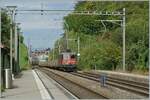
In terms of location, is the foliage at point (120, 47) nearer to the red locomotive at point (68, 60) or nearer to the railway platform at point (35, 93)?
the red locomotive at point (68, 60)

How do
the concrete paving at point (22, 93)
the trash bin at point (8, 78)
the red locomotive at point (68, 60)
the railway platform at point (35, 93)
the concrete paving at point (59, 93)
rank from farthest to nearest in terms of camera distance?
the red locomotive at point (68, 60) < the trash bin at point (8, 78) < the concrete paving at point (59, 93) < the railway platform at point (35, 93) < the concrete paving at point (22, 93)

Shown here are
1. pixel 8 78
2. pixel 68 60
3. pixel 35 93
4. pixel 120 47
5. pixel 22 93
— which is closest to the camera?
pixel 22 93

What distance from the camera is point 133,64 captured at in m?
65.4

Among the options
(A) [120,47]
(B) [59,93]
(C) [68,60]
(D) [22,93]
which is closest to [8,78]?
(D) [22,93]

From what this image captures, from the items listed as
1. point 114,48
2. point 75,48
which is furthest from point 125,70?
point 75,48

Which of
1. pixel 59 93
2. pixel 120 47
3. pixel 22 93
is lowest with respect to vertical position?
pixel 59 93

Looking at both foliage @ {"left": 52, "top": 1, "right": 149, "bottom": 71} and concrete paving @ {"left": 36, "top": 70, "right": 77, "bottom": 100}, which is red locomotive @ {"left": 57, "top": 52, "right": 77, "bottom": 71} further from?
concrete paving @ {"left": 36, "top": 70, "right": 77, "bottom": 100}

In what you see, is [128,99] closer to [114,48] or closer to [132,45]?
[132,45]

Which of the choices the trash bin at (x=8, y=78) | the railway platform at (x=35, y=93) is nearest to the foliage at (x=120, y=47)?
the railway platform at (x=35, y=93)

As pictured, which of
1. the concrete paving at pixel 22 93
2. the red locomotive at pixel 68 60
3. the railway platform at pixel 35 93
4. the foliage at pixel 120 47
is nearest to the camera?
the concrete paving at pixel 22 93

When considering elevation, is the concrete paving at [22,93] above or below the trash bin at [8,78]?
below

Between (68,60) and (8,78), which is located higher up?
(8,78)

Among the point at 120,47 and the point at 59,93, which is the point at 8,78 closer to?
the point at 59,93

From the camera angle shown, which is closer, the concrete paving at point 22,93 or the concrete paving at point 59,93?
the concrete paving at point 22,93
